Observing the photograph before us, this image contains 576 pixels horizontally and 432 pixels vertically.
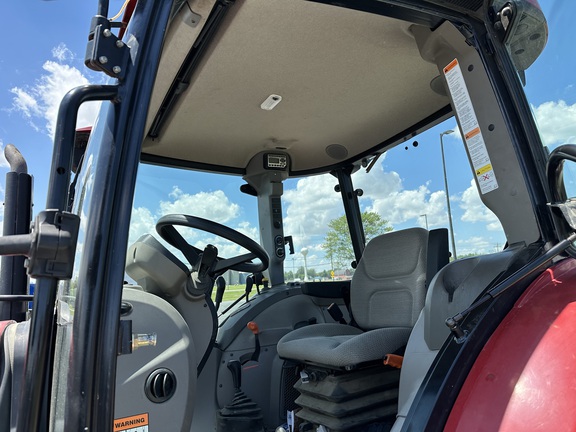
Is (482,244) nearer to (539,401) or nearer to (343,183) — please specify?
(539,401)

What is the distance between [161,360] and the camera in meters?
1.39

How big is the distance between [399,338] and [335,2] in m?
1.30

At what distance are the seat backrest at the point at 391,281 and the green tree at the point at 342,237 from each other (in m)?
0.24

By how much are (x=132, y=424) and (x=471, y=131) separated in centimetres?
129

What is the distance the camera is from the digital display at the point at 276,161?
2.80 meters

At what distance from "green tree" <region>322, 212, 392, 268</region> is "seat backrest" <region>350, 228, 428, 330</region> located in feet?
Answer: 0.78

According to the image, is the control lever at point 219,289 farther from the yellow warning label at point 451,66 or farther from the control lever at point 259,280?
the yellow warning label at point 451,66

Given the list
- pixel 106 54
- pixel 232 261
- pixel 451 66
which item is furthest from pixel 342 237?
pixel 106 54

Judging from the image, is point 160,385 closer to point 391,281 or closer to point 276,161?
point 391,281

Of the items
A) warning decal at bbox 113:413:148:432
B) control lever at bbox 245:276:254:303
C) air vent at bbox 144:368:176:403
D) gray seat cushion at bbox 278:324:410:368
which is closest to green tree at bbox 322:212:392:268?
control lever at bbox 245:276:254:303

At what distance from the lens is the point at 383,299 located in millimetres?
2443

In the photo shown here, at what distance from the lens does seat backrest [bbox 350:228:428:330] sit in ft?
7.49

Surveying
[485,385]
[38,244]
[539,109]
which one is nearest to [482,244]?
[539,109]

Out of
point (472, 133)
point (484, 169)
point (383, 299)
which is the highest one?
point (472, 133)
